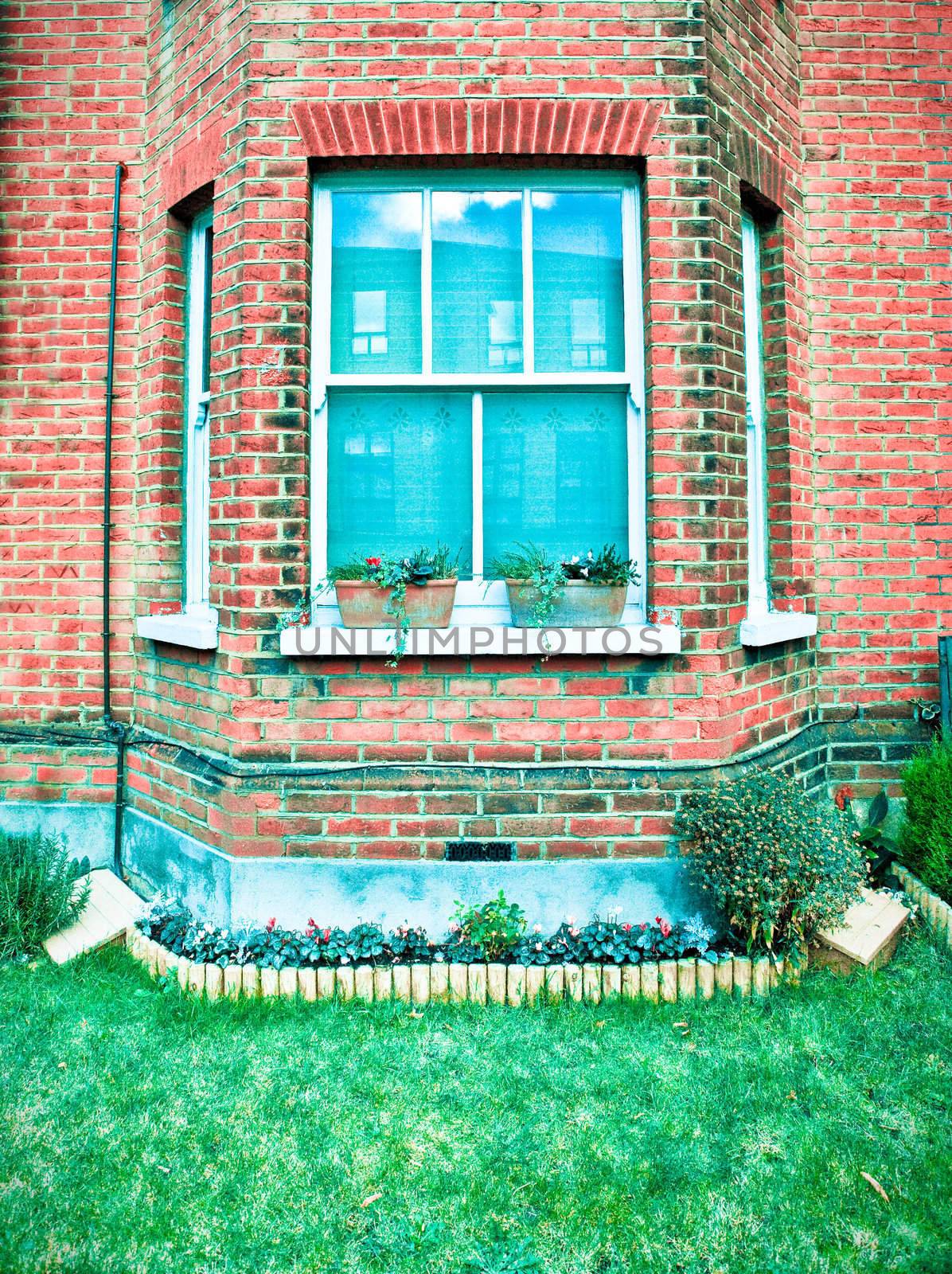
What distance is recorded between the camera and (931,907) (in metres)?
4.38

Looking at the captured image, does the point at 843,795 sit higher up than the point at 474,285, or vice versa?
the point at 474,285

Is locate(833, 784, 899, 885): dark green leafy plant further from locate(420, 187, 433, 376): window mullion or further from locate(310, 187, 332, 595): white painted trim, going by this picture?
locate(420, 187, 433, 376): window mullion

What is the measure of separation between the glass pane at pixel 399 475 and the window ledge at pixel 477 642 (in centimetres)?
40

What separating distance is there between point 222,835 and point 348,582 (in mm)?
1304

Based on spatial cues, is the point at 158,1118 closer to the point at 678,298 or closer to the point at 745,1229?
the point at 745,1229

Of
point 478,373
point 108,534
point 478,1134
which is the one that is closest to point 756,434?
point 478,373

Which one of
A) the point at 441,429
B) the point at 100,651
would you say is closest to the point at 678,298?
the point at 441,429

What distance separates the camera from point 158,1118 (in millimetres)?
3133

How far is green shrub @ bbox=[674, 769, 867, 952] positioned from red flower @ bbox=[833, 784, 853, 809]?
1.11 meters

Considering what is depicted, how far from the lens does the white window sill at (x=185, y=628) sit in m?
4.40

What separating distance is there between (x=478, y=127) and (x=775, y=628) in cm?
269

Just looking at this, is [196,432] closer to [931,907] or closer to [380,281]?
[380,281]

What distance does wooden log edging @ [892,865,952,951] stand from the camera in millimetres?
4246

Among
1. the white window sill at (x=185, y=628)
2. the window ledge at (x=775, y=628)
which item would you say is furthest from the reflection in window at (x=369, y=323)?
the window ledge at (x=775, y=628)
